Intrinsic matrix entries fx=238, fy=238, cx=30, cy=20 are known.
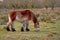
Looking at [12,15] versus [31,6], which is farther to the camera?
[31,6]

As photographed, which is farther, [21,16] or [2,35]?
[21,16]

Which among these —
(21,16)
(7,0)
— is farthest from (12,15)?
(7,0)

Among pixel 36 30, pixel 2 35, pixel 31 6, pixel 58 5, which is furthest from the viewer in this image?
pixel 58 5

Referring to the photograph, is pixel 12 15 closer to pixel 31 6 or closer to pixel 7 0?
pixel 31 6

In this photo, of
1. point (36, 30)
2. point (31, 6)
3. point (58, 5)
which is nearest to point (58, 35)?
point (36, 30)

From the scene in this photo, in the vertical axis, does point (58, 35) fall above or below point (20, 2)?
below

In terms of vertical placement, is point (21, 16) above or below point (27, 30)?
above

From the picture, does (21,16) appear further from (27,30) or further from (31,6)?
(31,6)

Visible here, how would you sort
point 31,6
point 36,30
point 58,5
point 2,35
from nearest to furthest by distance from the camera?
point 2,35 < point 36,30 < point 31,6 < point 58,5

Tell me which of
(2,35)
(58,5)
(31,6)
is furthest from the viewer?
(58,5)

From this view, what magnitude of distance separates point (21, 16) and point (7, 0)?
13308 millimetres

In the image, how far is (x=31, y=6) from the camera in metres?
24.6

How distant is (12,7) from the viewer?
24.8 meters

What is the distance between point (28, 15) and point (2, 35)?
6.89 feet
